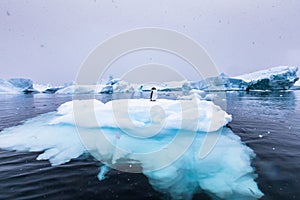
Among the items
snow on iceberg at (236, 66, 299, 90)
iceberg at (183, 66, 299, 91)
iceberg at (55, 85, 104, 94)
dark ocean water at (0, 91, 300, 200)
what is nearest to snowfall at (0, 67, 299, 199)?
dark ocean water at (0, 91, 300, 200)

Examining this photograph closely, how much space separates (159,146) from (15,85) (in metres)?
91.9

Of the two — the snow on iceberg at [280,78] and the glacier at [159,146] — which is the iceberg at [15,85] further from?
the snow on iceberg at [280,78]

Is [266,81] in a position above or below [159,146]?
above

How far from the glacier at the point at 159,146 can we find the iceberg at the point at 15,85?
76706 mm

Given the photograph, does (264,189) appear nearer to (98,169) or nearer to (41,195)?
(98,169)

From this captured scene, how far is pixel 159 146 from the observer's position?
5.87 m

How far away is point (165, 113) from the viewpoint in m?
8.50

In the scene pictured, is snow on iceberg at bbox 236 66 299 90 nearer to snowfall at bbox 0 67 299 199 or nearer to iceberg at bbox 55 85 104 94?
snowfall at bbox 0 67 299 199

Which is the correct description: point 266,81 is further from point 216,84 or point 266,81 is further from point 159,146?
point 159,146

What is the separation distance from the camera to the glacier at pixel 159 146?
3.89m

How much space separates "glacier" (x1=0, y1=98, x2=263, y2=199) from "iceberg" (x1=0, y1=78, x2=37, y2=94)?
76706mm

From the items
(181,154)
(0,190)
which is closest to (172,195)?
(181,154)

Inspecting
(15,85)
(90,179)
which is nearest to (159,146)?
(90,179)

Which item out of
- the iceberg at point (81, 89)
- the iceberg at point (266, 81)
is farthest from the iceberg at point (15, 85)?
the iceberg at point (266, 81)
